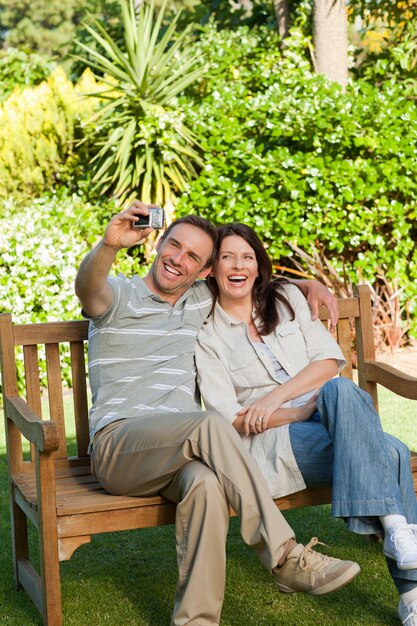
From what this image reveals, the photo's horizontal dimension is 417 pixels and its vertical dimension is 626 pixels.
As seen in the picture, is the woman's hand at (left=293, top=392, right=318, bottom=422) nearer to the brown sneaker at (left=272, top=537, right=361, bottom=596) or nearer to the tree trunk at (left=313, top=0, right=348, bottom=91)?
the brown sneaker at (left=272, top=537, right=361, bottom=596)

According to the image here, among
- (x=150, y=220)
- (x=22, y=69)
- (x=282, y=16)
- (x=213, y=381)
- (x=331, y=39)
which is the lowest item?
(x=213, y=381)

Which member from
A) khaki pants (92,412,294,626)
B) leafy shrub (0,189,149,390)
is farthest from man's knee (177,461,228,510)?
leafy shrub (0,189,149,390)

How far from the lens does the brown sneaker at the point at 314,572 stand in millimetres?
3051

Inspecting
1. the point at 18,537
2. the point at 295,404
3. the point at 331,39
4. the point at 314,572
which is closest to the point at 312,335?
the point at 295,404

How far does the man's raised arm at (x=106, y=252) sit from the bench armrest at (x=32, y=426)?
18.9 inches

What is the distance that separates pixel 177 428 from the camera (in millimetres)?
3168

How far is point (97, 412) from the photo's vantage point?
136 inches

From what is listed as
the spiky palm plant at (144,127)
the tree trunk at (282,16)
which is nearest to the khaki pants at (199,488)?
the spiky palm plant at (144,127)

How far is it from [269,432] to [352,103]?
19.1 feet

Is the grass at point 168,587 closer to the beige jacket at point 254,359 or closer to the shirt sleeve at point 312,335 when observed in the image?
the beige jacket at point 254,359

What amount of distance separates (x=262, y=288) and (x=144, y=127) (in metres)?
5.78

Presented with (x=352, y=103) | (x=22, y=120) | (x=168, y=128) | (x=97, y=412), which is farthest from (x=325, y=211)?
(x=97, y=412)

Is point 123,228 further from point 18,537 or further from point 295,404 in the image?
point 18,537

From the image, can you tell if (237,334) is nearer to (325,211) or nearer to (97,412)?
(97,412)
